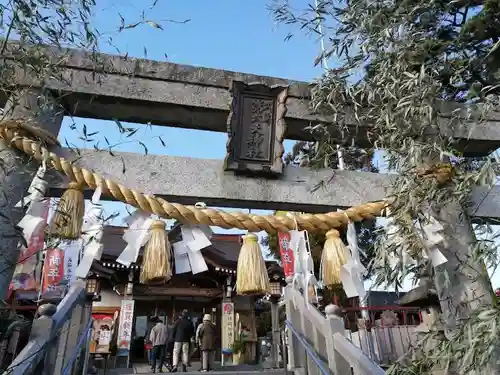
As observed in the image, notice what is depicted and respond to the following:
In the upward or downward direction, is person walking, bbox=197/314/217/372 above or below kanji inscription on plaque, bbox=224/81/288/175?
below

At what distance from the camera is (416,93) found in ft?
7.53

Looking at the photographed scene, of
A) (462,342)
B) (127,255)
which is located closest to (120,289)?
(127,255)

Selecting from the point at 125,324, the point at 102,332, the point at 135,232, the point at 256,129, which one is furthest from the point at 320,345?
the point at 102,332

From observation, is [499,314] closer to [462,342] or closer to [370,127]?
[462,342]

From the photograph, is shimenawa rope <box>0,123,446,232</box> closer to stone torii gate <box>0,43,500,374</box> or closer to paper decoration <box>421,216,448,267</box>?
stone torii gate <box>0,43,500,374</box>

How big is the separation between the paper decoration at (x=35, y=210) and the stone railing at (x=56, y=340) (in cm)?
64

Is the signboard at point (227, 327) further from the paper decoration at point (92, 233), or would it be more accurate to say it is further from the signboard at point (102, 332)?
the paper decoration at point (92, 233)

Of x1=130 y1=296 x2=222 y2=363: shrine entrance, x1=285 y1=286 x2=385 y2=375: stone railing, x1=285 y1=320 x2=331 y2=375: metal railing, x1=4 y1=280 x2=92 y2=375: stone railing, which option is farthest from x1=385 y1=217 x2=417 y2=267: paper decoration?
x1=130 y1=296 x2=222 y2=363: shrine entrance

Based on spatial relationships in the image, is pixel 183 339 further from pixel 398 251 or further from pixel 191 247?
pixel 398 251

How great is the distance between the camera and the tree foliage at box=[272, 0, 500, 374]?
2217 mm

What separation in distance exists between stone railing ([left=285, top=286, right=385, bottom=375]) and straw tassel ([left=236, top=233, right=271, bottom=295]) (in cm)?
113

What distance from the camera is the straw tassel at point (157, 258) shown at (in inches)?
89.6

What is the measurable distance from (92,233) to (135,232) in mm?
242

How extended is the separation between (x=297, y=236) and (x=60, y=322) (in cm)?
261
